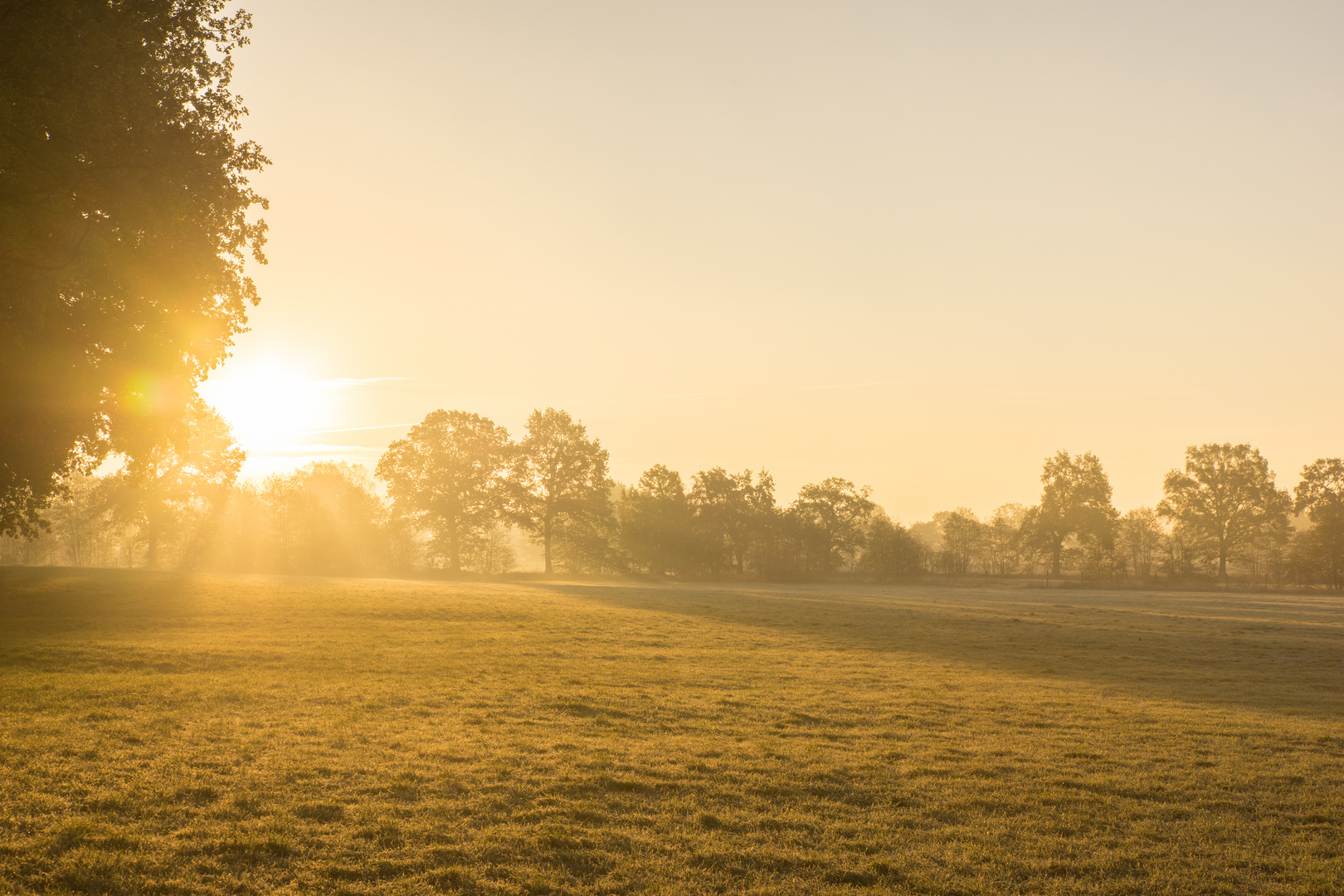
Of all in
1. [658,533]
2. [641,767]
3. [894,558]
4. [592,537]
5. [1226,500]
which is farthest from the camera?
[1226,500]

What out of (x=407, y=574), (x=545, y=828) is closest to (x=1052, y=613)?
(x=545, y=828)

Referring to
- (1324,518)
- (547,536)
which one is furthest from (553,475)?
(1324,518)

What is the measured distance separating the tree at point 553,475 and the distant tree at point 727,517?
15493mm

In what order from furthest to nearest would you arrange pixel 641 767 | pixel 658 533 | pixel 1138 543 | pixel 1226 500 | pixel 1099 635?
pixel 1138 543, pixel 1226 500, pixel 658 533, pixel 1099 635, pixel 641 767

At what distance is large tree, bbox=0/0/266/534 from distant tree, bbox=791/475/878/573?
89484mm

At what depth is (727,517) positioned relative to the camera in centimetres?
10094

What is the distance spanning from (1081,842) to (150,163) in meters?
22.3

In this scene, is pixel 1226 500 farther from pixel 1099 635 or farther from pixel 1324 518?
pixel 1099 635

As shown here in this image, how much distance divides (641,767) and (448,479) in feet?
242

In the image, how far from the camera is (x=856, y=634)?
30.6 meters

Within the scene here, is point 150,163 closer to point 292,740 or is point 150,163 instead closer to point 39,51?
point 39,51

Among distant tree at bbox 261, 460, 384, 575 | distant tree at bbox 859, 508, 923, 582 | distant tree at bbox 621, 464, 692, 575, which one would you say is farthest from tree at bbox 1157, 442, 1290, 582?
distant tree at bbox 261, 460, 384, 575

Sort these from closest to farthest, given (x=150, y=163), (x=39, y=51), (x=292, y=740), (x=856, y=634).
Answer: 1. (x=292, y=740)
2. (x=39, y=51)
3. (x=150, y=163)
4. (x=856, y=634)

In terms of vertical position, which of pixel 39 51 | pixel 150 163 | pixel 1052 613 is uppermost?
pixel 39 51
